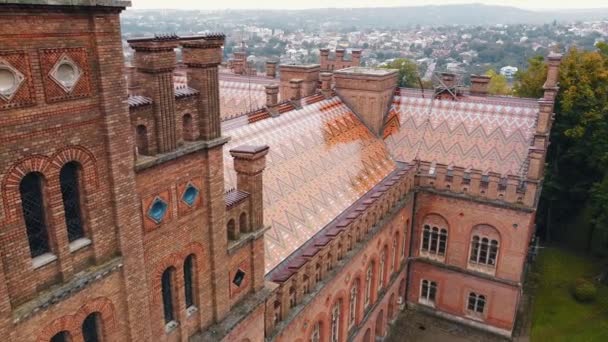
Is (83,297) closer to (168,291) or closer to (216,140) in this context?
(168,291)

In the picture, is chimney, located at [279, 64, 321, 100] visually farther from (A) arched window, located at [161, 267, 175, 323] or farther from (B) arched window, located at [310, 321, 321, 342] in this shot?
(A) arched window, located at [161, 267, 175, 323]

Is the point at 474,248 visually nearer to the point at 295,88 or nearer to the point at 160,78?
the point at 295,88

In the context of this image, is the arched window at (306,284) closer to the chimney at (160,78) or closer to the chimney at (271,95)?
the chimney at (160,78)

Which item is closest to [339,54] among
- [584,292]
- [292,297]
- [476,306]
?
[476,306]

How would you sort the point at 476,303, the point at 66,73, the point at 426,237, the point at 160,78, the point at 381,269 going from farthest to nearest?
the point at 426,237 → the point at 476,303 → the point at 381,269 → the point at 160,78 → the point at 66,73

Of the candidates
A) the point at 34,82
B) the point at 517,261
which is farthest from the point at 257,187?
the point at 517,261

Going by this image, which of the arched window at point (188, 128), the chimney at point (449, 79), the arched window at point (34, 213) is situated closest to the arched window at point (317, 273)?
the arched window at point (188, 128)
